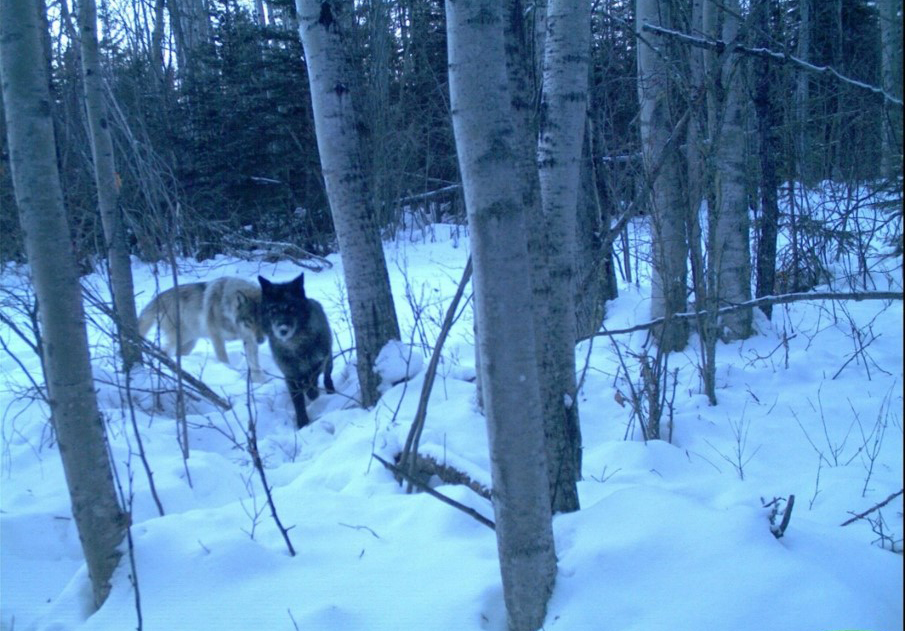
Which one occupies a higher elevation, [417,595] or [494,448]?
[494,448]

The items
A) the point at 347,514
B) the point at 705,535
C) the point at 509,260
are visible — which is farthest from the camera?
the point at 347,514

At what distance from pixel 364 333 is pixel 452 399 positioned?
101cm

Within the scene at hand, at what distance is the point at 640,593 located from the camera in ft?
7.71

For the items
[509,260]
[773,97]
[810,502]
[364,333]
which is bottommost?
[810,502]

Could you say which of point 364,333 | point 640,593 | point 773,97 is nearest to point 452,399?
point 364,333

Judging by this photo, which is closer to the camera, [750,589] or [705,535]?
[750,589]

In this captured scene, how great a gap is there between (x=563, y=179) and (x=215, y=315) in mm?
6104

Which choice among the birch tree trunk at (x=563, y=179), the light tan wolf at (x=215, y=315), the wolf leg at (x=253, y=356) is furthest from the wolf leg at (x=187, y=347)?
the birch tree trunk at (x=563, y=179)

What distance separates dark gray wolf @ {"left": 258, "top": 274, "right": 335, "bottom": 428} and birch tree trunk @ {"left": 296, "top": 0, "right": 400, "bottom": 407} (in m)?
0.94

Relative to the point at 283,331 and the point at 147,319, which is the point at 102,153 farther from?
the point at 147,319

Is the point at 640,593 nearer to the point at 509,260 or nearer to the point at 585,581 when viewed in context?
the point at 585,581

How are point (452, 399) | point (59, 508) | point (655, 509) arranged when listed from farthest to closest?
point (452, 399), point (59, 508), point (655, 509)

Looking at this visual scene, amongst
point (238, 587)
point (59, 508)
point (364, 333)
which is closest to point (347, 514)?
point (238, 587)

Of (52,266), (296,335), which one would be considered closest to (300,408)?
(296,335)
